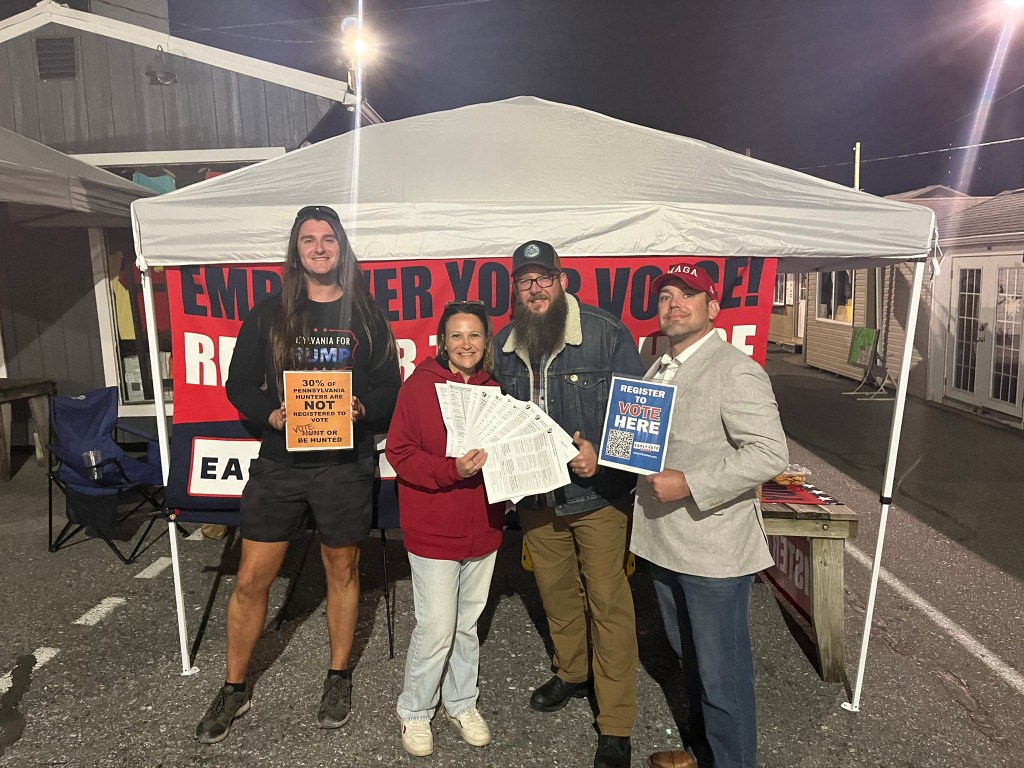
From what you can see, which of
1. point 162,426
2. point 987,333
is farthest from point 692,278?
point 987,333

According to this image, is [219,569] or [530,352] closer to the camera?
[530,352]

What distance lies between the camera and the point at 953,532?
5.26 metres

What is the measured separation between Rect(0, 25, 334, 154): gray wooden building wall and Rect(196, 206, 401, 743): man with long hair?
5713 millimetres

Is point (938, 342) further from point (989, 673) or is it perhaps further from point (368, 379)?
point (368, 379)

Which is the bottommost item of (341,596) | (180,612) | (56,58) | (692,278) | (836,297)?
(180,612)

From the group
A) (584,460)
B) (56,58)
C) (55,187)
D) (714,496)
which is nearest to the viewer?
(714,496)

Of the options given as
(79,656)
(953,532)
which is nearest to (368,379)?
(79,656)

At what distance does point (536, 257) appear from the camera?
8.41 ft

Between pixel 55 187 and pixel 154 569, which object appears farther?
pixel 55 187

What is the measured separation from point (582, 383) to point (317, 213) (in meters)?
1.28

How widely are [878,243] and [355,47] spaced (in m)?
9.80

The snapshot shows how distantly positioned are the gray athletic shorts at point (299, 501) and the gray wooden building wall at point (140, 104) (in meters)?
6.05

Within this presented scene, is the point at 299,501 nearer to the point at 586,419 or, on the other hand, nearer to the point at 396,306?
the point at 396,306

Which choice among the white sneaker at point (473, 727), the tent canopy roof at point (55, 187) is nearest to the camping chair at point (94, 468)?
the tent canopy roof at point (55, 187)
